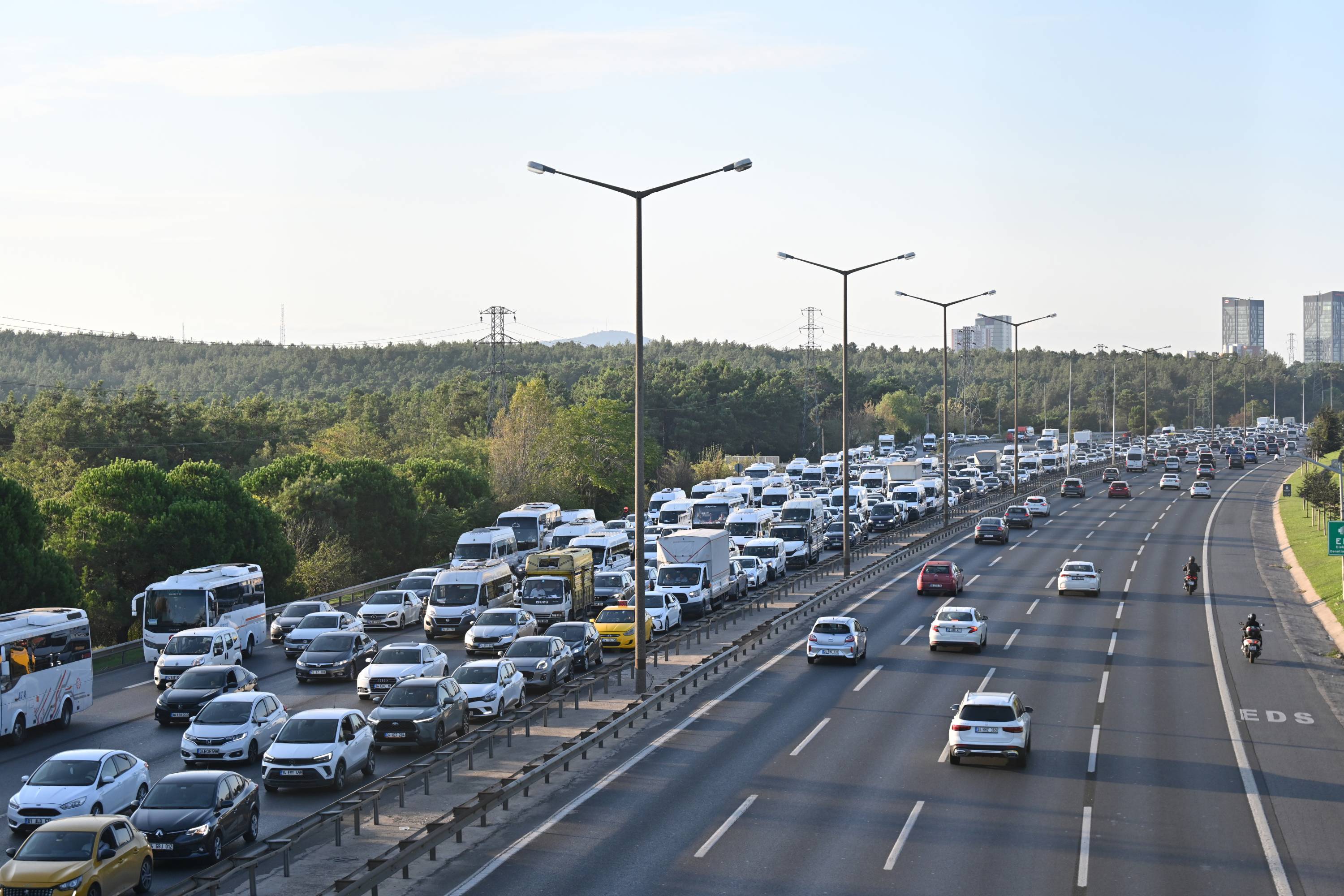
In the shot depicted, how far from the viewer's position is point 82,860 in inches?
664

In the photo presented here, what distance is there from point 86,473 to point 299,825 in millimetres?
40772

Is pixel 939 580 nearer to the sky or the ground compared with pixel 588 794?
nearer to the sky

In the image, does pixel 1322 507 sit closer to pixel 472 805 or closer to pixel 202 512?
pixel 202 512

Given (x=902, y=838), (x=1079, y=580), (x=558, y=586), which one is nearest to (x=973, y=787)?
(x=902, y=838)

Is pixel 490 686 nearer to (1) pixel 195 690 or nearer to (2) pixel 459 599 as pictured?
(1) pixel 195 690

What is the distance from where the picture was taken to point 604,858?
1947 centimetres

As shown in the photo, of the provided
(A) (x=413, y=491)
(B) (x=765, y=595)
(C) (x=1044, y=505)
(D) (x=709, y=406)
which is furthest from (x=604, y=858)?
(D) (x=709, y=406)

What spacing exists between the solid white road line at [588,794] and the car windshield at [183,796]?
4380 millimetres

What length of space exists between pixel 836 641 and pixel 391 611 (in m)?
18.3

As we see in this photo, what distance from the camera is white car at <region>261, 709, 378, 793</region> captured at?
23.5m

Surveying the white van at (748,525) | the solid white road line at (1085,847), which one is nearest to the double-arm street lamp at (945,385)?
the white van at (748,525)

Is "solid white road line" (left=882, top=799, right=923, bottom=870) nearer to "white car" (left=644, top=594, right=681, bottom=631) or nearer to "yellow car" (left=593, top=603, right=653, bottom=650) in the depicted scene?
"yellow car" (left=593, top=603, right=653, bottom=650)

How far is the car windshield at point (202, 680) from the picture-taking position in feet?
102

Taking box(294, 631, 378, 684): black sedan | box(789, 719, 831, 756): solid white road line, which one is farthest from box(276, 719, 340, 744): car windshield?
box(294, 631, 378, 684): black sedan
